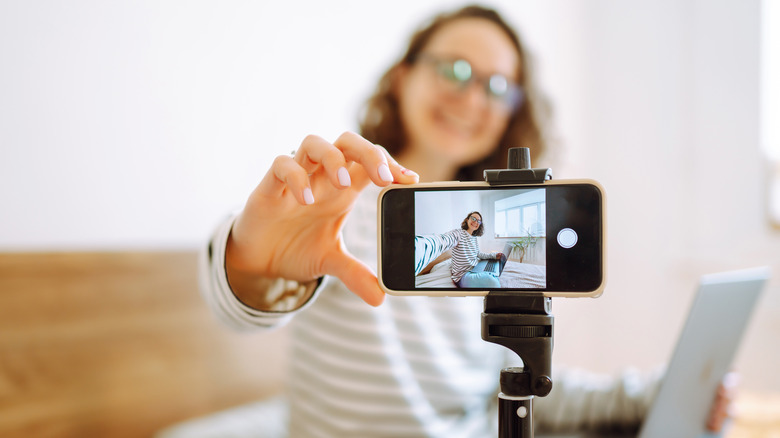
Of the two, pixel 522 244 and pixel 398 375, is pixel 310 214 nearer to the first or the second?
pixel 522 244

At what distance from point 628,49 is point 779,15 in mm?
527

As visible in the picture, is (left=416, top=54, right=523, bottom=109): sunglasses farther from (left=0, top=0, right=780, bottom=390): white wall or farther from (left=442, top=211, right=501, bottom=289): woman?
(left=442, top=211, right=501, bottom=289): woman

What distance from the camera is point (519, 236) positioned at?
38 centimetres

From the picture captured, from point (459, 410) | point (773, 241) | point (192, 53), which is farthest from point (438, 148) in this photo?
point (773, 241)

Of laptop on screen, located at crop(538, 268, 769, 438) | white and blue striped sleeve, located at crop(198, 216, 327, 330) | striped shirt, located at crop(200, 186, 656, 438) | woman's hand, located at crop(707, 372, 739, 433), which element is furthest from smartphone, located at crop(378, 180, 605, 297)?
woman's hand, located at crop(707, 372, 739, 433)

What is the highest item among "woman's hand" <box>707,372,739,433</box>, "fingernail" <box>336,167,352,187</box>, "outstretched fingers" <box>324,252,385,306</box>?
"fingernail" <box>336,167,352,187</box>

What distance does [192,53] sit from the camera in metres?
1.18

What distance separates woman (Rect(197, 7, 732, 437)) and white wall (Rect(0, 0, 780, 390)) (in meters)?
0.21

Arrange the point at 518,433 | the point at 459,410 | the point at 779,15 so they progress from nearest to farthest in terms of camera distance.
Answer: the point at 518,433 < the point at 459,410 < the point at 779,15

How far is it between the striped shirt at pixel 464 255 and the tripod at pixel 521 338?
26 mm

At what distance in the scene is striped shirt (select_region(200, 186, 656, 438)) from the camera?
0.84 metres

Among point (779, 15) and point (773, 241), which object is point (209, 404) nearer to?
point (773, 241)

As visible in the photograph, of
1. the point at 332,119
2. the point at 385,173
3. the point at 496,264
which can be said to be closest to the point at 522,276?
the point at 496,264

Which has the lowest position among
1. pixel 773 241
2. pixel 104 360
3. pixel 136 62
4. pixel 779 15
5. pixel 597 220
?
pixel 104 360
